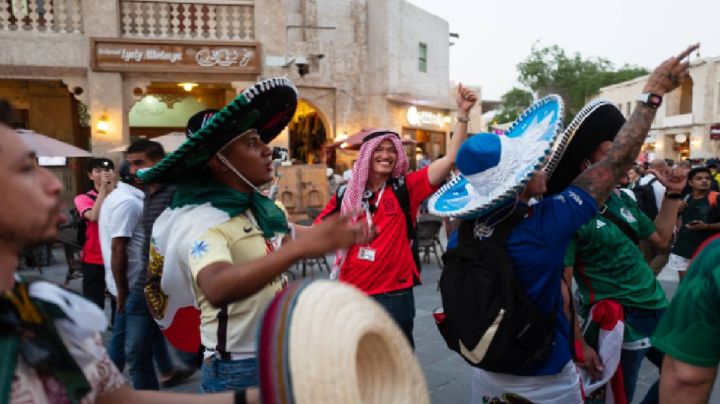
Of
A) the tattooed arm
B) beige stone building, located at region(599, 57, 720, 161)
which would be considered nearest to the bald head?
the tattooed arm

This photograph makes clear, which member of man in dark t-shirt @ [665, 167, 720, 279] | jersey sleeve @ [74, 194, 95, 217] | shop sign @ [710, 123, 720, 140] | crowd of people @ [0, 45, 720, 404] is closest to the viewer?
crowd of people @ [0, 45, 720, 404]

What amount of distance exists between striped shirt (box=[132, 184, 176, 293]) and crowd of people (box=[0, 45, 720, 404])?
2 centimetres

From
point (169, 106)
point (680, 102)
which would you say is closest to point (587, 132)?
point (169, 106)

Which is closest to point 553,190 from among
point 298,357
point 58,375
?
point 298,357

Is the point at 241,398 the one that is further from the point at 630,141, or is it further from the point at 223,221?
the point at 630,141

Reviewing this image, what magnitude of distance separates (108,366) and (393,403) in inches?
28.0

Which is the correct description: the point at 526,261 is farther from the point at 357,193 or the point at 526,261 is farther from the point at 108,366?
the point at 357,193

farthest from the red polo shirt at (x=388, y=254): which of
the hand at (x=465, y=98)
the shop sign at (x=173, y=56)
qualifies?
the shop sign at (x=173, y=56)

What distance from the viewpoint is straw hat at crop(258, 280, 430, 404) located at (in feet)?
3.39

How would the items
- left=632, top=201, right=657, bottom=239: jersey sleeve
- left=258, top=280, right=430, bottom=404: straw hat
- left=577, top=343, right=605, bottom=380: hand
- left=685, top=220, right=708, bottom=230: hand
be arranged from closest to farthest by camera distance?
1. left=258, top=280, right=430, bottom=404: straw hat
2. left=577, top=343, right=605, bottom=380: hand
3. left=632, top=201, right=657, bottom=239: jersey sleeve
4. left=685, top=220, right=708, bottom=230: hand

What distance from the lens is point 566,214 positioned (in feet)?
7.10

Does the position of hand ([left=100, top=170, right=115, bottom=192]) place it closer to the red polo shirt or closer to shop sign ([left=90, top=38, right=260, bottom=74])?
the red polo shirt

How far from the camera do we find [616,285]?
9.51 ft

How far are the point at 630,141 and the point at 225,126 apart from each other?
1.67 metres
